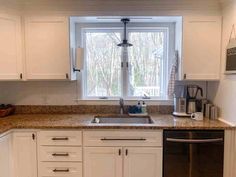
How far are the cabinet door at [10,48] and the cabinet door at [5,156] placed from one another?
0.72m

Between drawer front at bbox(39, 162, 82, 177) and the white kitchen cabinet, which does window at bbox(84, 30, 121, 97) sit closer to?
the white kitchen cabinet

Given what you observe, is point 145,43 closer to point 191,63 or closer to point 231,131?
point 191,63

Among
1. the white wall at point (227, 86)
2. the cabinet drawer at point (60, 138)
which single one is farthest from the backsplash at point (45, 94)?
the cabinet drawer at point (60, 138)

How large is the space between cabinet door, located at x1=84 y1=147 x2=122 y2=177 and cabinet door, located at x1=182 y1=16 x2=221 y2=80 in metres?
1.20

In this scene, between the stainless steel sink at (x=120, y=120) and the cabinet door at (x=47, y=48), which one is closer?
the cabinet door at (x=47, y=48)

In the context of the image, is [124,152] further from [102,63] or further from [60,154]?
[102,63]

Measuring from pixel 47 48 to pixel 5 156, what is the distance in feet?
4.11

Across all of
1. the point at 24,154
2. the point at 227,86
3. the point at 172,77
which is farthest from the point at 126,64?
the point at 24,154

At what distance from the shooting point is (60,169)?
7.77 feet

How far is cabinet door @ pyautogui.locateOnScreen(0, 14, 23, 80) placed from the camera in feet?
8.11

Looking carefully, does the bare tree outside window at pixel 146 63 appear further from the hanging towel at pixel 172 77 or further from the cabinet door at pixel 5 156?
the cabinet door at pixel 5 156

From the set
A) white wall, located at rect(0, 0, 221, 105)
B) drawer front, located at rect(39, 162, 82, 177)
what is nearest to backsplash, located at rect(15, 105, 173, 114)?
drawer front, located at rect(39, 162, 82, 177)

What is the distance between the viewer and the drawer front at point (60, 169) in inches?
92.7

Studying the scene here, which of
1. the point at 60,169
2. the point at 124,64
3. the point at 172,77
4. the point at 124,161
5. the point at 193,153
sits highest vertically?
the point at 124,64
